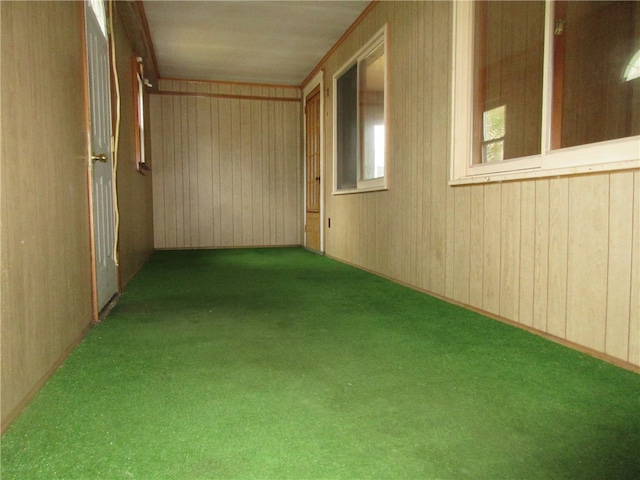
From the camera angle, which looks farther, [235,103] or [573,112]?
[235,103]

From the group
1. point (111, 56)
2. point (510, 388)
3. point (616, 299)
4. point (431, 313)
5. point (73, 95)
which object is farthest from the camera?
point (111, 56)

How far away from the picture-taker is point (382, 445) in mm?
1096

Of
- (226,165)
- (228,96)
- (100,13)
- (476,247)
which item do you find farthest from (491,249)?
(228,96)

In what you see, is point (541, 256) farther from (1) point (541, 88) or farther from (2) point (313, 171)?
(2) point (313, 171)

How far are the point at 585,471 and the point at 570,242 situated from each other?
3.73 ft

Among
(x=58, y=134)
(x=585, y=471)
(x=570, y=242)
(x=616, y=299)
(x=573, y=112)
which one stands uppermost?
(x=573, y=112)

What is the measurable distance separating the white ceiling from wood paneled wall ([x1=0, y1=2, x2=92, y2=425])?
84.7 inches

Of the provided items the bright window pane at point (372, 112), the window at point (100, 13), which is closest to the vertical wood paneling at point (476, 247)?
the bright window pane at point (372, 112)

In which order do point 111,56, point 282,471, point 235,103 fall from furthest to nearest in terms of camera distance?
1. point 235,103
2. point 111,56
3. point 282,471

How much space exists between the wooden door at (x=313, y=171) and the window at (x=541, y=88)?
3.26 meters

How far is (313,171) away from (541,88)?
156 inches

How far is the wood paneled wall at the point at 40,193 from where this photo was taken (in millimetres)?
1231

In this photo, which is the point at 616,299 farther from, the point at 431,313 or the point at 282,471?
the point at 282,471

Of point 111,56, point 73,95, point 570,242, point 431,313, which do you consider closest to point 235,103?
point 111,56
